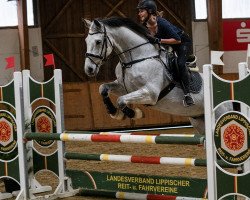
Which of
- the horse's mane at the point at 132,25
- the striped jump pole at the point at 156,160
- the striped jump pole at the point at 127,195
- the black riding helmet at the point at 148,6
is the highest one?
the black riding helmet at the point at 148,6

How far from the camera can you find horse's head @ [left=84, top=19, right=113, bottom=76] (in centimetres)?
453

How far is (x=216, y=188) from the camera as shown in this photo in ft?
12.3

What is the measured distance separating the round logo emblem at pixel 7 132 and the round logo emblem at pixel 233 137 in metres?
1.88

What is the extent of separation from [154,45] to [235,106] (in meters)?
0.81

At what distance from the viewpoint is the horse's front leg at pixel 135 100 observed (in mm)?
4480

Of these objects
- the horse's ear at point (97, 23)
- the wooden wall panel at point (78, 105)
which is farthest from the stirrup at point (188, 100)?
the wooden wall panel at point (78, 105)

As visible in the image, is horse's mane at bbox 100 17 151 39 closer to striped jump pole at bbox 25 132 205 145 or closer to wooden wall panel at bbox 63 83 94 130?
striped jump pole at bbox 25 132 205 145

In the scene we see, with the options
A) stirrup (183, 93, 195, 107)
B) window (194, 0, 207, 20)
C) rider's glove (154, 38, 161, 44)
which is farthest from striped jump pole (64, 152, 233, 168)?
window (194, 0, 207, 20)

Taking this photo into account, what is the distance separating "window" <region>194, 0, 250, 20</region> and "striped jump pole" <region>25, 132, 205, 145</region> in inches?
321

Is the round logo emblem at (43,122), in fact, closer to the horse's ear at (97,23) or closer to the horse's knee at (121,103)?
the horse's knee at (121,103)

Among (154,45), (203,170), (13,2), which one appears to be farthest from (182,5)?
(154,45)

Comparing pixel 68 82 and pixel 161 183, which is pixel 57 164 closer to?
pixel 161 183

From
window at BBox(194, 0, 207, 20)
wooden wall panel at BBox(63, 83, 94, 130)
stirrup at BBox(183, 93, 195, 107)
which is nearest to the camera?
stirrup at BBox(183, 93, 195, 107)

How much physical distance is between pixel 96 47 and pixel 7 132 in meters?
1.04
